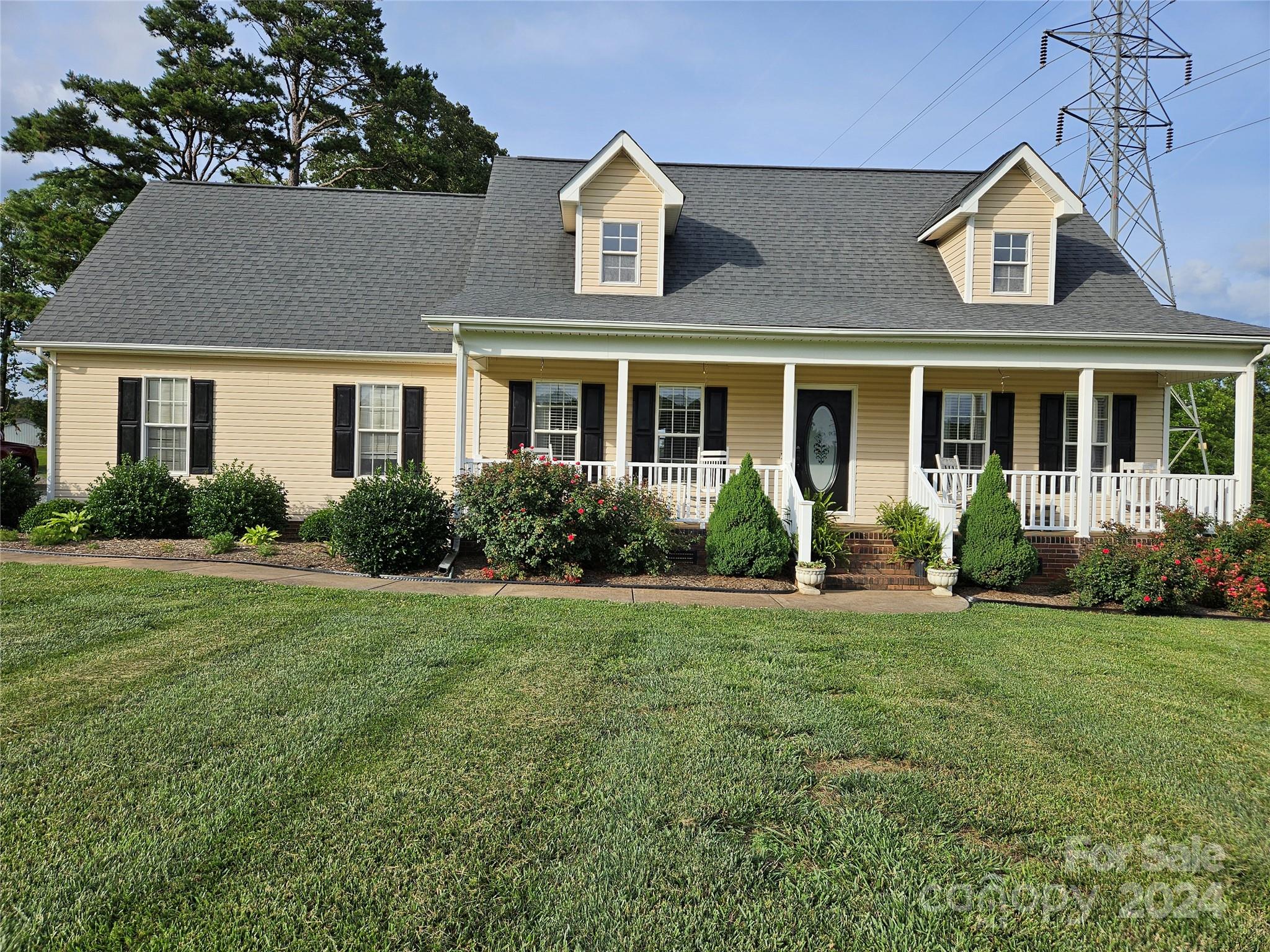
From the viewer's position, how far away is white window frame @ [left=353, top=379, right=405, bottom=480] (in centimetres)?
1224

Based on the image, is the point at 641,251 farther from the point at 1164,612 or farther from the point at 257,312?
the point at 1164,612

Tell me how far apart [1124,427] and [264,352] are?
15123mm

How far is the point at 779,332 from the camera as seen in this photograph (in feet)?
34.2

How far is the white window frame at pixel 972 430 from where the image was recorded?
12.3m

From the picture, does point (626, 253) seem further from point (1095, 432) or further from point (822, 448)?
point (1095, 432)

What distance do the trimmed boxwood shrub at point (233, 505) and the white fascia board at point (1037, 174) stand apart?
12.6 metres

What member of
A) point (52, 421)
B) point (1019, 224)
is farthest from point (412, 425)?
point (1019, 224)

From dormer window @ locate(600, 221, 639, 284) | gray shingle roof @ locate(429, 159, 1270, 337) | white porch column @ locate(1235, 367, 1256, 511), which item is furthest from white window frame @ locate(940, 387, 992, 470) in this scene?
dormer window @ locate(600, 221, 639, 284)

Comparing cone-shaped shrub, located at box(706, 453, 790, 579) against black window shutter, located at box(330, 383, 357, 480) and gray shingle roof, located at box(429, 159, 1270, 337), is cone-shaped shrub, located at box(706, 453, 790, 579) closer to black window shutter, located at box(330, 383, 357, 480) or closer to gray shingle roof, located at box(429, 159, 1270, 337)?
gray shingle roof, located at box(429, 159, 1270, 337)

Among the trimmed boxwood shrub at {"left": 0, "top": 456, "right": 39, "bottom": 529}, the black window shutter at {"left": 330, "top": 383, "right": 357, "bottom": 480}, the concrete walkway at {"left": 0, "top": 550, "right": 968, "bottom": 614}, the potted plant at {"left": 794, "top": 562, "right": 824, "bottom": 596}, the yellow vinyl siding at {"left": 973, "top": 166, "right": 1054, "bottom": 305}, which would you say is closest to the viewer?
the concrete walkway at {"left": 0, "top": 550, "right": 968, "bottom": 614}

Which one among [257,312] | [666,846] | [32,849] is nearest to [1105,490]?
[666,846]

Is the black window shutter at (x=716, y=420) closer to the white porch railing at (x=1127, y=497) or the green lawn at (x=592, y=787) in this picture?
the white porch railing at (x=1127, y=497)

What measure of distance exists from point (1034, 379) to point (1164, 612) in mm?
4977

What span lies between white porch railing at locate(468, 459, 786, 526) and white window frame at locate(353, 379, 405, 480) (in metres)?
2.63
